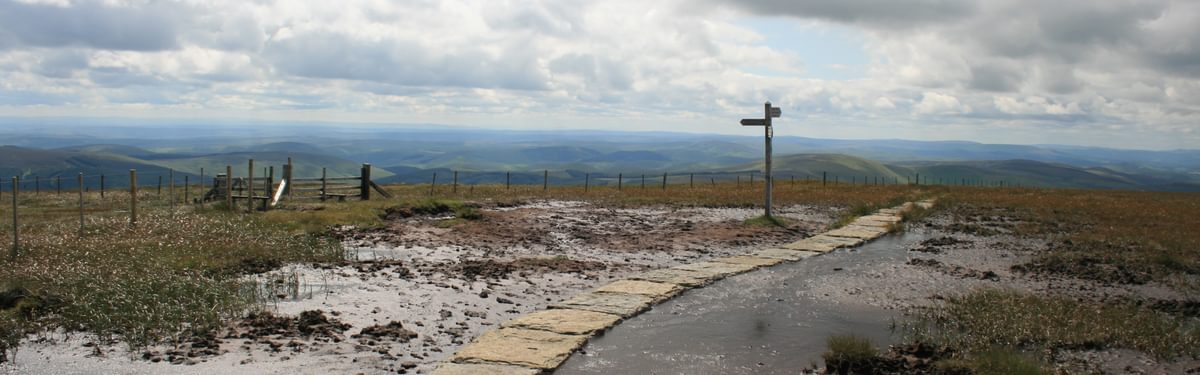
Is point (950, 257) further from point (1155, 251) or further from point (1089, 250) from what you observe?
point (1155, 251)

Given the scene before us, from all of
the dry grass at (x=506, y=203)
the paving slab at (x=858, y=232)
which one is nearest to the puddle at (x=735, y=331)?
the paving slab at (x=858, y=232)

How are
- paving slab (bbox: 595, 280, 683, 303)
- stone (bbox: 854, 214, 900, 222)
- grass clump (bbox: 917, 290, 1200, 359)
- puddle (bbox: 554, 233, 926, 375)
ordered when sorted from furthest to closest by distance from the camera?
stone (bbox: 854, 214, 900, 222)
paving slab (bbox: 595, 280, 683, 303)
grass clump (bbox: 917, 290, 1200, 359)
puddle (bbox: 554, 233, 926, 375)

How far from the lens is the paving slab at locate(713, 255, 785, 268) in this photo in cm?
1521

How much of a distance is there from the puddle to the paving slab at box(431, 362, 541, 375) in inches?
16.2

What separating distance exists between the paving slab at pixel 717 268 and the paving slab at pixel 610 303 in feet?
8.00

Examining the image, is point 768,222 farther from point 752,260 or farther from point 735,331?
point 735,331

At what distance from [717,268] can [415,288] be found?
17.6 feet

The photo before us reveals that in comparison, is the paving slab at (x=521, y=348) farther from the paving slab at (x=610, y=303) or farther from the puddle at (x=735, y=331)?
the paving slab at (x=610, y=303)

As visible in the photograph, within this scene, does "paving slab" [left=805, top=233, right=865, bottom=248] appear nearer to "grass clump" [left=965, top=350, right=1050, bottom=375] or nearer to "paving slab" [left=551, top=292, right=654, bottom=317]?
"paving slab" [left=551, top=292, right=654, bottom=317]

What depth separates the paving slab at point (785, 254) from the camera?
16141 mm

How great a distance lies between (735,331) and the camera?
982cm

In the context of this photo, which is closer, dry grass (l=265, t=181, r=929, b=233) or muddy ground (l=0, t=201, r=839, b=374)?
muddy ground (l=0, t=201, r=839, b=374)

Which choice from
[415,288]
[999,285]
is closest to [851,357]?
[999,285]

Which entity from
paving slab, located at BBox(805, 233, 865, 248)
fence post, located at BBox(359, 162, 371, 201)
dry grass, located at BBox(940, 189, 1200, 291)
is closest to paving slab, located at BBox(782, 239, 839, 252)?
paving slab, located at BBox(805, 233, 865, 248)
